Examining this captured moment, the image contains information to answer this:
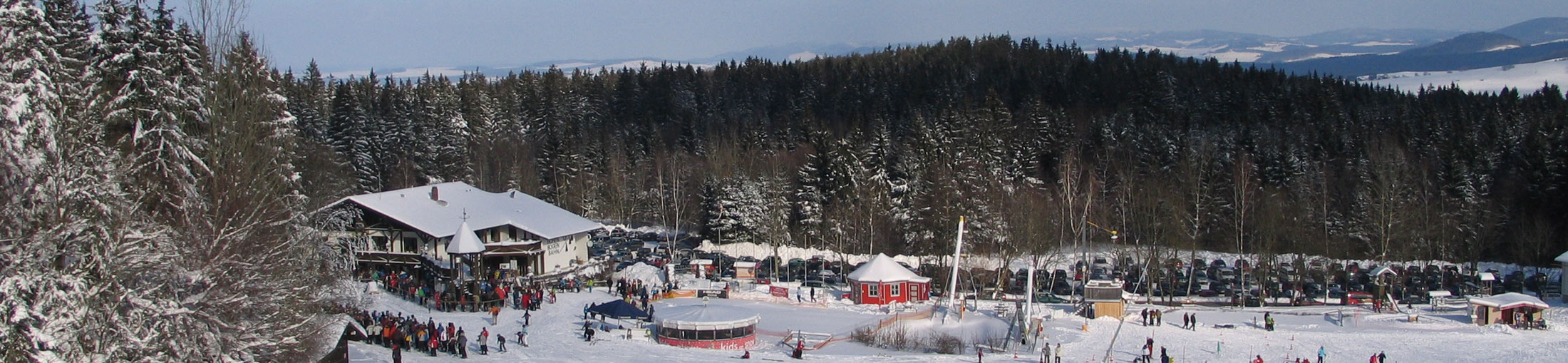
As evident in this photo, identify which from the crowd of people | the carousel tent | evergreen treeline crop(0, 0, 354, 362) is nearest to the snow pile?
the crowd of people

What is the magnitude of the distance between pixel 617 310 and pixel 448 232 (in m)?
14.2

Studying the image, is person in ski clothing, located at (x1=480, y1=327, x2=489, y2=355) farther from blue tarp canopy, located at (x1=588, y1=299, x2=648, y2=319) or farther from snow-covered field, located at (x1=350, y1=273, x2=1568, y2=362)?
blue tarp canopy, located at (x1=588, y1=299, x2=648, y2=319)

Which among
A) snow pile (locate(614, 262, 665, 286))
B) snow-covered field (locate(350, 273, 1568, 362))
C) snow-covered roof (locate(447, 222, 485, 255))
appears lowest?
snow-covered field (locate(350, 273, 1568, 362))

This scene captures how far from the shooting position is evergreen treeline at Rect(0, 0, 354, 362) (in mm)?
10766

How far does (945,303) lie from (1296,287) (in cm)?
1489

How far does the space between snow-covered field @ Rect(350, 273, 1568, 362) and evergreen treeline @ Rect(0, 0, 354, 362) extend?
843cm

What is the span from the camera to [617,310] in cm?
3183

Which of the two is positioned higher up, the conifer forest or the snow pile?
the conifer forest

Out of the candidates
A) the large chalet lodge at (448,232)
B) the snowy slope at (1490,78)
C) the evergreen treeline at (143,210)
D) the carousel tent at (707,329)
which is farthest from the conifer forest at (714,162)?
the snowy slope at (1490,78)

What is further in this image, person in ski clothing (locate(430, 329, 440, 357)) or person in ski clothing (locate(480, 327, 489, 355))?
person in ski clothing (locate(480, 327, 489, 355))

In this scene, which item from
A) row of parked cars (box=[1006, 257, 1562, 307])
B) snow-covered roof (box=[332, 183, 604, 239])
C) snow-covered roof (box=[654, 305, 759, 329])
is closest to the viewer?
snow-covered roof (box=[654, 305, 759, 329])

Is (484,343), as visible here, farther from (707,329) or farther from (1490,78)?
(1490,78)

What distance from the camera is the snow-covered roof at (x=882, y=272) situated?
40062mm

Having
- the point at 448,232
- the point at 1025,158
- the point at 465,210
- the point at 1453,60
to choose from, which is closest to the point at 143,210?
the point at 448,232
